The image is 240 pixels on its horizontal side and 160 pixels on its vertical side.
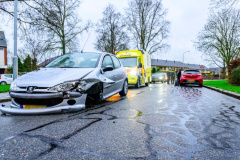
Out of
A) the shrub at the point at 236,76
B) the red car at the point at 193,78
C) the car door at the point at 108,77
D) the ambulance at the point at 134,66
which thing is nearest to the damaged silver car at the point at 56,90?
the car door at the point at 108,77

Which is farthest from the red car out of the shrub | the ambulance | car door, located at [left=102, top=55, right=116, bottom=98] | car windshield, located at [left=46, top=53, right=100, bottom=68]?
car windshield, located at [left=46, top=53, right=100, bottom=68]

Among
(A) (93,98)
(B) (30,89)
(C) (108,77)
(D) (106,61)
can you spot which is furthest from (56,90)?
(D) (106,61)

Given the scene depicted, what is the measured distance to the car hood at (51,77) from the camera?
4078 mm

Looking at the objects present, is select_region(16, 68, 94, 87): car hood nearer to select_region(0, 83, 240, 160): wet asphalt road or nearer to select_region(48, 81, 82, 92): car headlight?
select_region(48, 81, 82, 92): car headlight

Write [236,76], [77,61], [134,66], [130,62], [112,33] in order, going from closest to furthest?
1. [77,61]
2. [134,66]
3. [130,62]
4. [236,76]
5. [112,33]

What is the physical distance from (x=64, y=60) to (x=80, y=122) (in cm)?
264

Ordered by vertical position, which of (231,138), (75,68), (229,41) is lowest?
(231,138)

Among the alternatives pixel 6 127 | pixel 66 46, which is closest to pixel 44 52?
pixel 66 46

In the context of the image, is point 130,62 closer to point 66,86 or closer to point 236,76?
point 236,76

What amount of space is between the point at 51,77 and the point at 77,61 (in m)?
1.35

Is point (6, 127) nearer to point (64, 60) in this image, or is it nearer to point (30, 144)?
point (30, 144)

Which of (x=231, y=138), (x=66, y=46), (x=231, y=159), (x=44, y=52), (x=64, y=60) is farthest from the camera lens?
(x=66, y=46)

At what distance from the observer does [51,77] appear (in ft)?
14.1

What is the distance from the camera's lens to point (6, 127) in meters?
3.29
